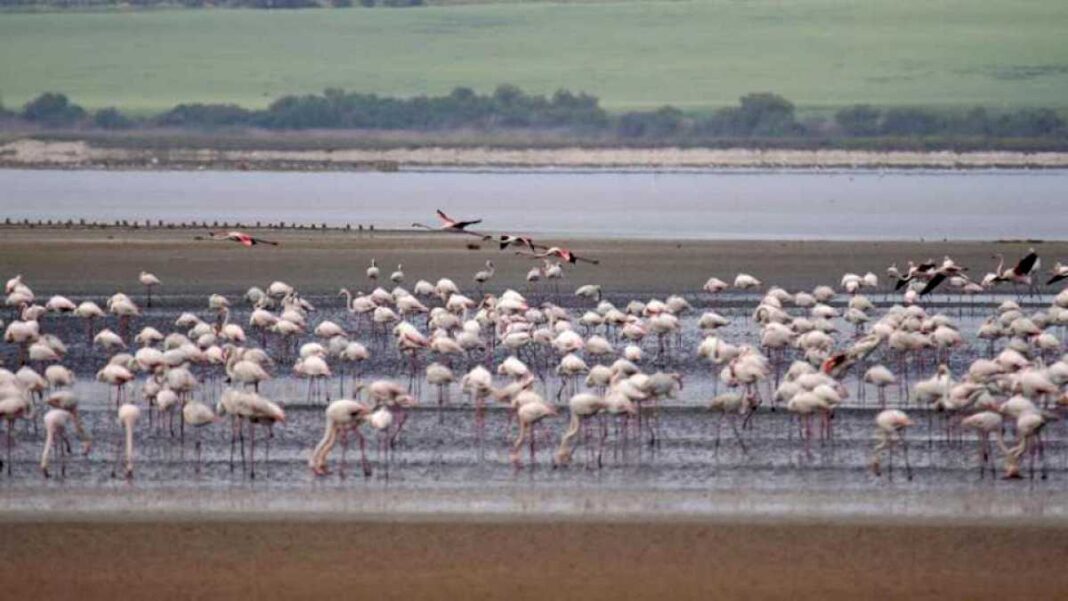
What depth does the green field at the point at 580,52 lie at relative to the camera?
4427 inches

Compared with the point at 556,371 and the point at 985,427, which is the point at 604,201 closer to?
the point at 556,371

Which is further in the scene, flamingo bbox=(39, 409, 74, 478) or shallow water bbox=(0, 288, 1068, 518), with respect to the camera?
flamingo bbox=(39, 409, 74, 478)

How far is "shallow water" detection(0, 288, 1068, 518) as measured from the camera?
1175cm

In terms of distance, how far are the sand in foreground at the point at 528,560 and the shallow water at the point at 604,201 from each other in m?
23.3

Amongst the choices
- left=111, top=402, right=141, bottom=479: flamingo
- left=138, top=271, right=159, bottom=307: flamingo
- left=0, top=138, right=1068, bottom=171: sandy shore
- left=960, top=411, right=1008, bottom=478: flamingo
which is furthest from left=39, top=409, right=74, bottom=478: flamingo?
left=0, top=138, right=1068, bottom=171: sandy shore

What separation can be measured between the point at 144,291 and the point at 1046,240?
1491 centimetres

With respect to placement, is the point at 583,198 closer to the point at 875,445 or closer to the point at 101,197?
the point at 101,197

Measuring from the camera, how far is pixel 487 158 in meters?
91.8

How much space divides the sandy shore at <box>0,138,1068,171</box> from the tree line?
424 cm

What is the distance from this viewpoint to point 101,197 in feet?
172

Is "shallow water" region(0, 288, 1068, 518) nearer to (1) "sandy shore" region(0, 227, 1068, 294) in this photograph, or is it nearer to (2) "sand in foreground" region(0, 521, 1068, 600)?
(2) "sand in foreground" region(0, 521, 1068, 600)

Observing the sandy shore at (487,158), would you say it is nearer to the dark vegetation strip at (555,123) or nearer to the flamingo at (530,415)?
the dark vegetation strip at (555,123)

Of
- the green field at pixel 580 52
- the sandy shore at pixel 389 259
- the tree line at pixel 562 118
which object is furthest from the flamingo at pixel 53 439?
the green field at pixel 580 52

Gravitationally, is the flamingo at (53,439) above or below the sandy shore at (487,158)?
below
